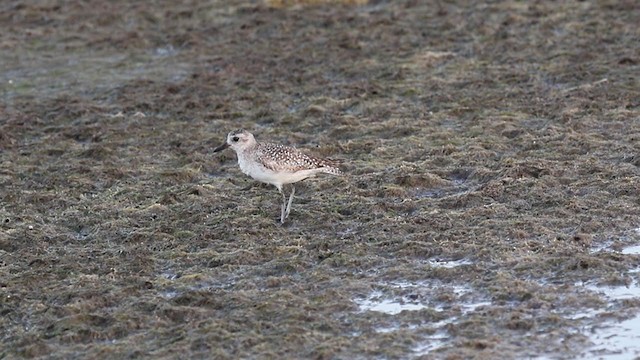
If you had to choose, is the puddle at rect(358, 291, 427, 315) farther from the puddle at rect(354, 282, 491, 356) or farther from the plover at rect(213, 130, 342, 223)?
the plover at rect(213, 130, 342, 223)

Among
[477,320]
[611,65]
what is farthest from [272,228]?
[611,65]

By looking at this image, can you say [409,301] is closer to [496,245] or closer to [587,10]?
[496,245]

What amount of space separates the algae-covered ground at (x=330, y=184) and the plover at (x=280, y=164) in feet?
1.05

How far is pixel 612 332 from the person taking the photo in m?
8.66

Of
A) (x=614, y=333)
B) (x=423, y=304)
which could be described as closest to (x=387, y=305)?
(x=423, y=304)

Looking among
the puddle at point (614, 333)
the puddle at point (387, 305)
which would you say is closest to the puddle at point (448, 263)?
the puddle at point (387, 305)

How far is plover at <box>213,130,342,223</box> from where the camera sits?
11367mm

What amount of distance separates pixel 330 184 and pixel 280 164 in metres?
1.14

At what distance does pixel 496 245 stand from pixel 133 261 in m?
3.00

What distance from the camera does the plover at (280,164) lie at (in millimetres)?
11367

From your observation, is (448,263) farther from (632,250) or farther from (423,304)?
(632,250)

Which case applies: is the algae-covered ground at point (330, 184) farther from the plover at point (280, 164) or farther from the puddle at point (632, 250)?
the plover at point (280, 164)

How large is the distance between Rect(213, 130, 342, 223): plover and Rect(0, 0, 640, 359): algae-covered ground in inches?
12.6

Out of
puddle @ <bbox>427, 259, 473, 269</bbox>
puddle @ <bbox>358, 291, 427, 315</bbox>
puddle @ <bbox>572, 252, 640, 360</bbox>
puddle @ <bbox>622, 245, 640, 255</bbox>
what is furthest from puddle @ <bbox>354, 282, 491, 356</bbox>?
puddle @ <bbox>622, 245, 640, 255</bbox>
